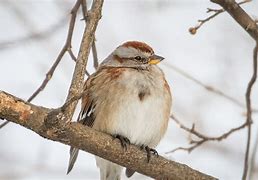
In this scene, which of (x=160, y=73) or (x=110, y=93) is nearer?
(x=110, y=93)

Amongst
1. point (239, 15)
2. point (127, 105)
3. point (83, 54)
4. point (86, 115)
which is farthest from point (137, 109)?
point (83, 54)

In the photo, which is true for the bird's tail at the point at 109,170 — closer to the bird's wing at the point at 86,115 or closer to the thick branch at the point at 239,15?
the bird's wing at the point at 86,115

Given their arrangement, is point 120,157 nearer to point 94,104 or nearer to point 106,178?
point 94,104

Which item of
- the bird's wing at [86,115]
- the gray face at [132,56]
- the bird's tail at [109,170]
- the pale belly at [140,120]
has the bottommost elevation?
the bird's tail at [109,170]

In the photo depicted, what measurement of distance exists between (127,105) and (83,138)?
96 cm

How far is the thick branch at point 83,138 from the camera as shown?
2.20m

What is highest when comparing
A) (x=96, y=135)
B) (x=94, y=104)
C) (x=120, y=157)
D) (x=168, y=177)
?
(x=94, y=104)

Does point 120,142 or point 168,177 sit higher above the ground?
point 120,142

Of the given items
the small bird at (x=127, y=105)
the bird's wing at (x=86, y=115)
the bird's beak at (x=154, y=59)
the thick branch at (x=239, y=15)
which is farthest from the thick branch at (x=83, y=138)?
the bird's beak at (x=154, y=59)

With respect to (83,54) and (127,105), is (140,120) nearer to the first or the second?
(127,105)

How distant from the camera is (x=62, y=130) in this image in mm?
2289

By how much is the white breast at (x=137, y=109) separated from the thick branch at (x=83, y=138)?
0.54 metres

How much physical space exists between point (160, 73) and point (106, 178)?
86 centimetres

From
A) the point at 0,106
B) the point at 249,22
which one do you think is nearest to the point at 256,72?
the point at 249,22
